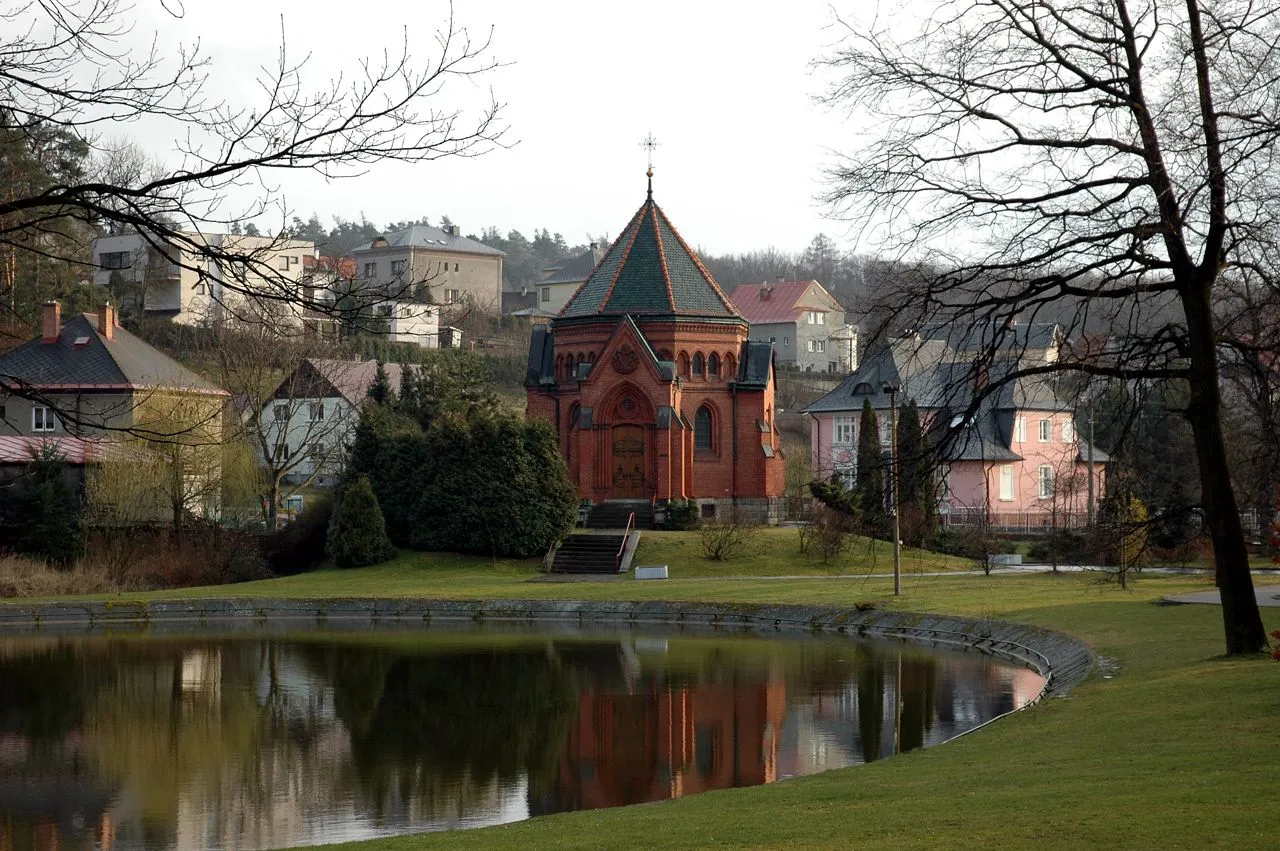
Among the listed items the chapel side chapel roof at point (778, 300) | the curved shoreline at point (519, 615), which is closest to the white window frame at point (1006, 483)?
the curved shoreline at point (519, 615)

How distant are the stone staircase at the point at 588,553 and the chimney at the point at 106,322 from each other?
22.8 meters

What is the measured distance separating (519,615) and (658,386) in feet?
50.4

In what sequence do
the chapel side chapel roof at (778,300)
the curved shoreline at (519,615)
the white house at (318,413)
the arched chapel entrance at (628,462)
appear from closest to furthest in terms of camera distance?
the curved shoreline at (519,615) → the arched chapel entrance at (628,462) → the white house at (318,413) → the chapel side chapel roof at (778,300)

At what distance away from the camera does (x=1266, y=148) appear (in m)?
15.4

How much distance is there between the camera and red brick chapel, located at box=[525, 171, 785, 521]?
51.8 metres

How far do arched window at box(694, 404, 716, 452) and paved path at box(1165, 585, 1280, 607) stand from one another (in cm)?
2386

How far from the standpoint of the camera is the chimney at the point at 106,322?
188 ft

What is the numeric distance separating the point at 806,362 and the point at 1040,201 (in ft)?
301

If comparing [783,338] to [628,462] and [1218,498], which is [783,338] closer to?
[628,462]

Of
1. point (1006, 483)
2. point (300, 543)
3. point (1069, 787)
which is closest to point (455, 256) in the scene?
point (1006, 483)

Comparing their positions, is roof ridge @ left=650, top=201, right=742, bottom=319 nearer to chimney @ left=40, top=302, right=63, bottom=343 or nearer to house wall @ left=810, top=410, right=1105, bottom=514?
house wall @ left=810, top=410, right=1105, bottom=514

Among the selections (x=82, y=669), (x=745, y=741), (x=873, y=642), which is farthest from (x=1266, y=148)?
(x=82, y=669)

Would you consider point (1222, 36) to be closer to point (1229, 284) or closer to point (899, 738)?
point (1229, 284)

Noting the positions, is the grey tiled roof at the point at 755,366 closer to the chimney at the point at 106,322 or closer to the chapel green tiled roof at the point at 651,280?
the chapel green tiled roof at the point at 651,280
